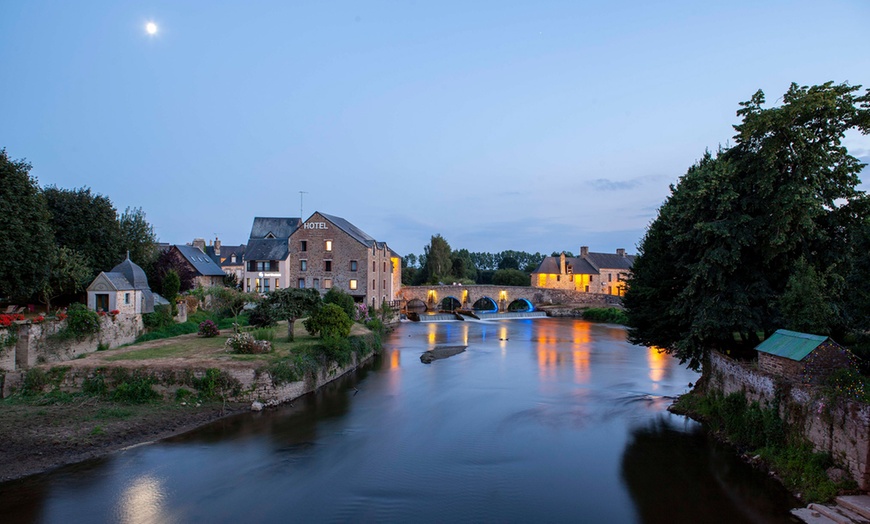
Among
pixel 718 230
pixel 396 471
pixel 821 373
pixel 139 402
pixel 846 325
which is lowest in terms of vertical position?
pixel 396 471

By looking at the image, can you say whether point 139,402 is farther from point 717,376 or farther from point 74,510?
point 717,376

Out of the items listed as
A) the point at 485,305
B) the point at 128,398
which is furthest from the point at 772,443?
the point at 485,305

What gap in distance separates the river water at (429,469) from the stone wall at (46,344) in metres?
7.50

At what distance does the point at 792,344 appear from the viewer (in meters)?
12.4

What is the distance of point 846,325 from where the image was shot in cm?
1376

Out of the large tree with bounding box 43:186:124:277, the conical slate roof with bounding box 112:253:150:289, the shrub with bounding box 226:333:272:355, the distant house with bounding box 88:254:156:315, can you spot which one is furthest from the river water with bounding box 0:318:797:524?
the large tree with bounding box 43:186:124:277

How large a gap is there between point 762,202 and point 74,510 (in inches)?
758

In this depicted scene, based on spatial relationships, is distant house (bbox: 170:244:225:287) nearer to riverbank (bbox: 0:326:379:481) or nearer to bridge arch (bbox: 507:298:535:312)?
riverbank (bbox: 0:326:379:481)

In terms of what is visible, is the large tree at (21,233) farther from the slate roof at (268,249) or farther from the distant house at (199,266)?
the slate roof at (268,249)

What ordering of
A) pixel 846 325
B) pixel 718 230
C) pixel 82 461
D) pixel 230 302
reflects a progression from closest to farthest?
pixel 82 461 < pixel 846 325 < pixel 718 230 < pixel 230 302

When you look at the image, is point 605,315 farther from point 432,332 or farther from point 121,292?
point 121,292

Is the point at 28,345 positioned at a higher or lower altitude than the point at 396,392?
higher

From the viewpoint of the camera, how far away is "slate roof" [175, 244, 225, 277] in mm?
41438

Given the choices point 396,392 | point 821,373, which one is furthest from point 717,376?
point 396,392
